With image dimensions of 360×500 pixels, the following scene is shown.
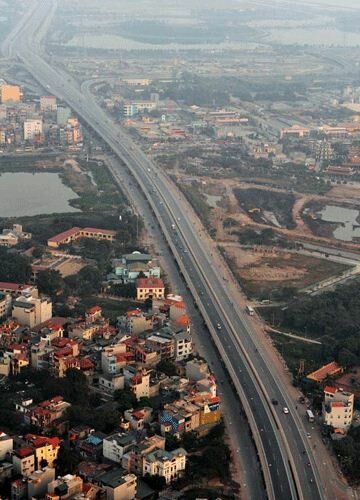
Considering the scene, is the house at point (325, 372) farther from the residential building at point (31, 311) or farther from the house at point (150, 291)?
the residential building at point (31, 311)

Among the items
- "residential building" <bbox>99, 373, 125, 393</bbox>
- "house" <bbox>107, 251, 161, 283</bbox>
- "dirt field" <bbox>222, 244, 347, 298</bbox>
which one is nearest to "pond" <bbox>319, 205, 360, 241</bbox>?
"dirt field" <bbox>222, 244, 347, 298</bbox>

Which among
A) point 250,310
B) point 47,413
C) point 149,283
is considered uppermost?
point 47,413

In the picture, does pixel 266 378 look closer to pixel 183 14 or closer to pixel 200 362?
pixel 200 362

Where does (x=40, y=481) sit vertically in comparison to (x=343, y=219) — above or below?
above

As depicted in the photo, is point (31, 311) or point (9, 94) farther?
point (9, 94)

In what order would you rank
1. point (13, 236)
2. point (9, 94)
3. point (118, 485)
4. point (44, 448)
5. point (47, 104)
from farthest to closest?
point (9, 94)
point (47, 104)
point (13, 236)
point (44, 448)
point (118, 485)

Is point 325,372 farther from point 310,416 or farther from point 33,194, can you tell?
point 33,194

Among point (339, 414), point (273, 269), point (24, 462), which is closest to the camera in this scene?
point (24, 462)

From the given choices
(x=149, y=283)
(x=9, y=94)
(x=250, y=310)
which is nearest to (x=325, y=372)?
(x=250, y=310)
